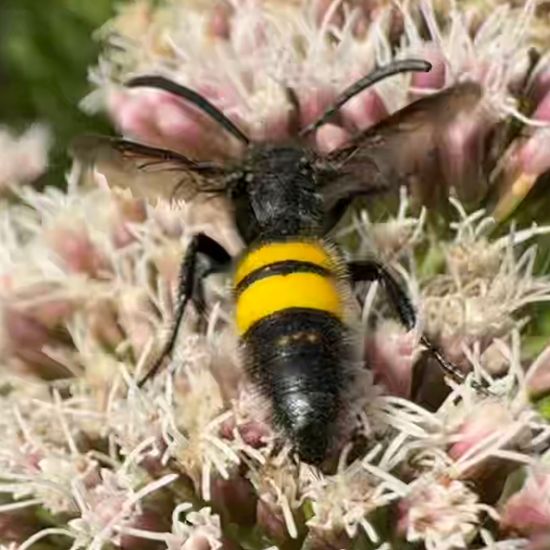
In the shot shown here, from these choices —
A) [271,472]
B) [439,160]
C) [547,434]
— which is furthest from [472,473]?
[439,160]

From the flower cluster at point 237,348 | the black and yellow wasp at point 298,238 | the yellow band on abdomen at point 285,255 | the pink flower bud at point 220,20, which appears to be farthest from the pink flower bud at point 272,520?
the pink flower bud at point 220,20

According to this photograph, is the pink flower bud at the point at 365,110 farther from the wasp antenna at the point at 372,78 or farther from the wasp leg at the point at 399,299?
the wasp leg at the point at 399,299

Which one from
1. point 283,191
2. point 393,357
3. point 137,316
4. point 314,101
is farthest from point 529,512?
point 314,101

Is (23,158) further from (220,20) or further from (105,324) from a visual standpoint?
(105,324)

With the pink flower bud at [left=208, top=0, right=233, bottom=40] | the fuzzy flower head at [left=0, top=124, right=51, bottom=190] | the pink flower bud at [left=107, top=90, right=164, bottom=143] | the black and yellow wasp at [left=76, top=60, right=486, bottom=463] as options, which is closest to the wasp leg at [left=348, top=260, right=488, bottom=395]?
the black and yellow wasp at [left=76, top=60, right=486, bottom=463]

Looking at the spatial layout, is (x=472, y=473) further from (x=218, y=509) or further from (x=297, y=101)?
(x=297, y=101)
